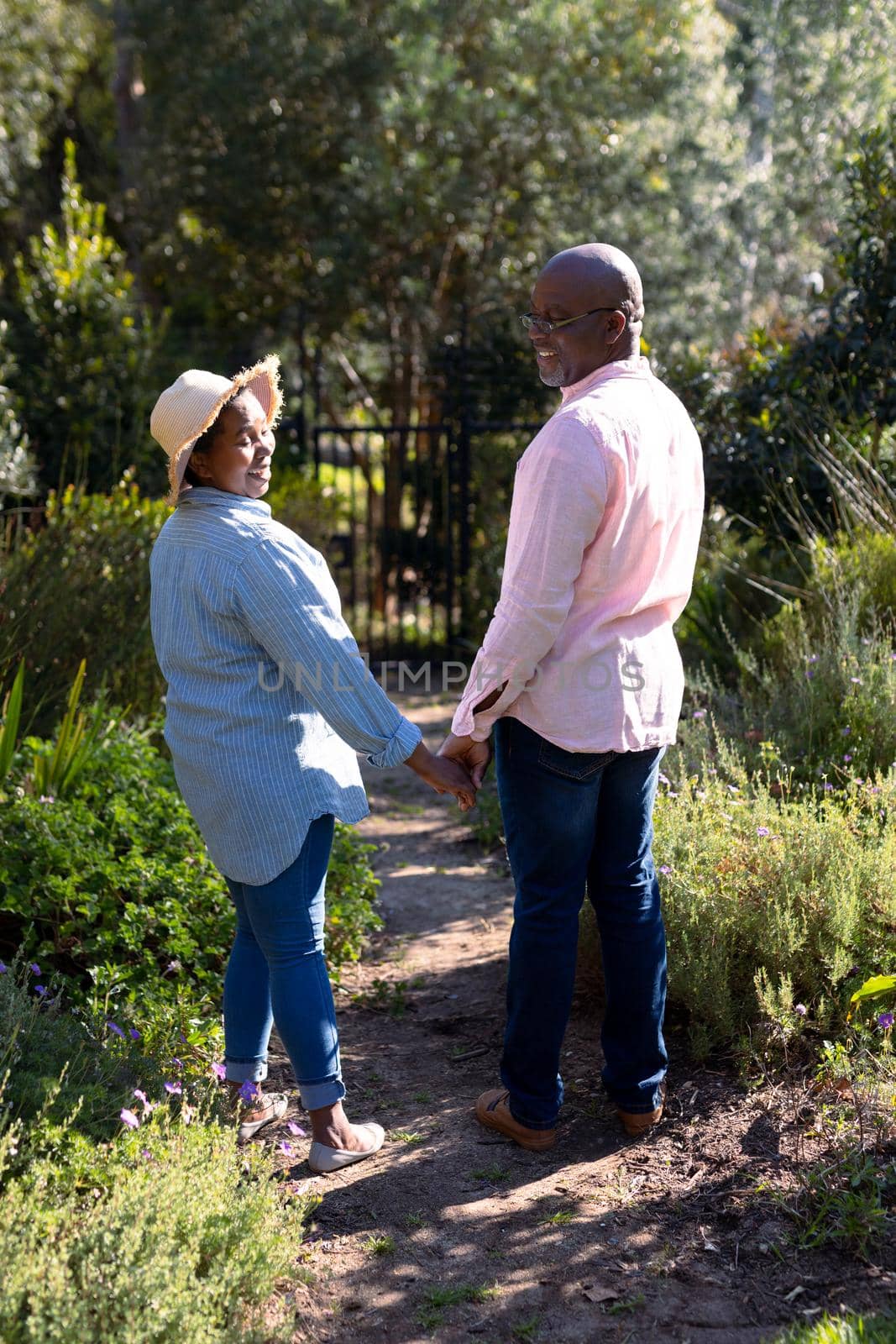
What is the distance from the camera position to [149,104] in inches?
450

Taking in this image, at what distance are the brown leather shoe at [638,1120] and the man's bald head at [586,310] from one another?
67.1 inches

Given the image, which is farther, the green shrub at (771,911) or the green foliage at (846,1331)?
the green shrub at (771,911)

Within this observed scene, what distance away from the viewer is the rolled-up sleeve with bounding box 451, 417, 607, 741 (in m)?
2.38

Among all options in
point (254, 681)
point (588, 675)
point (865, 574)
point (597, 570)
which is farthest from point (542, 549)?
point (865, 574)

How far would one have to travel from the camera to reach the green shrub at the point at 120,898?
3.36 m

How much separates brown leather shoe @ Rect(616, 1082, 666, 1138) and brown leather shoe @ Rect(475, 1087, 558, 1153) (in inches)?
6.7

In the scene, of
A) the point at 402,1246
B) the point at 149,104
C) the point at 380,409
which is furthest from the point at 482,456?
the point at 402,1246

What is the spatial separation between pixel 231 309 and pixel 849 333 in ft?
24.5

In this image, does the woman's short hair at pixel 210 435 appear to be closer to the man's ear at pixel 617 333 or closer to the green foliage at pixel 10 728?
the man's ear at pixel 617 333

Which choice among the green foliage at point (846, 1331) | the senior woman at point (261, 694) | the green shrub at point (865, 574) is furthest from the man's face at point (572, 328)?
the green shrub at point (865, 574)

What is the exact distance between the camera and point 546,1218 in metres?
2.58

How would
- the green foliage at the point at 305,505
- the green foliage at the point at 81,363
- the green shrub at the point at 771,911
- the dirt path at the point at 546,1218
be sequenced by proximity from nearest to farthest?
the dirt path at the point at 546,1218 < the green shrub at the point at 771,911 < the green foliage at the point at 81,363 < the green foliage at the point at 305,505

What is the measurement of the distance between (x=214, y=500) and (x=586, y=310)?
2.85 feet

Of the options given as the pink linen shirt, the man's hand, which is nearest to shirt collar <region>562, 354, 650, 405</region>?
the pink linen shirt
